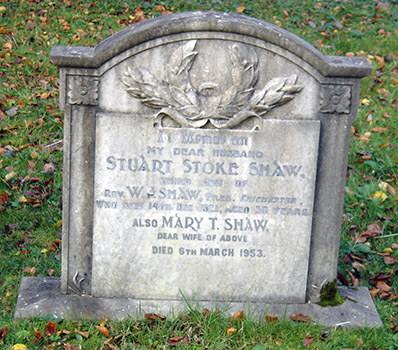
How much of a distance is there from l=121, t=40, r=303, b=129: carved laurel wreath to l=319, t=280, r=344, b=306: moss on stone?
124 cm

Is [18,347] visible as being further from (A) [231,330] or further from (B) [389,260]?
(B) [389,260]

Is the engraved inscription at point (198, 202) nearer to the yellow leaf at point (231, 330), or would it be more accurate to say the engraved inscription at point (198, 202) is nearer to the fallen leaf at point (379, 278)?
the yellow leaf at point (231, 330)

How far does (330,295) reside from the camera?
4160 millimetres

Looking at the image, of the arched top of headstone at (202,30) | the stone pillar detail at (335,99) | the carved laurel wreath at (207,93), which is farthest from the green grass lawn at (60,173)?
the arched top of headstone at (202,30)

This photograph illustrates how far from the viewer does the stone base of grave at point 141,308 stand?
13.0 feet

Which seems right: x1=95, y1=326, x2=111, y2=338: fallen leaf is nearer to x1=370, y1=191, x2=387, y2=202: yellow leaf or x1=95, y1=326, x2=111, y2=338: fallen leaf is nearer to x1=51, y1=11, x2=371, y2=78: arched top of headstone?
x1=51, y1=11, x2=371, y2=78: arched top of headstone

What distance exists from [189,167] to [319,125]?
83 centimetres

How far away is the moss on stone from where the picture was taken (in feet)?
13.6

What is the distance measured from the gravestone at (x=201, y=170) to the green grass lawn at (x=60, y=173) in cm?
19

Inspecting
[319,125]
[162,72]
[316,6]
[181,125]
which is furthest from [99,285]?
[316,6]

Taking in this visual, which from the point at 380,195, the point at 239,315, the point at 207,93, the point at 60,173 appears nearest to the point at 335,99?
the point at 207,93

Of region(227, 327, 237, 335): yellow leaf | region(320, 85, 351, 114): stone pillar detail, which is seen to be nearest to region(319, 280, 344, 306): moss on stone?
region(227, 327, 237, 335): yellow leaf

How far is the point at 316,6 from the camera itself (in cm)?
986

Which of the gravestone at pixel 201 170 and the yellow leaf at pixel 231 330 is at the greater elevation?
the gravestone at pixel 201 170
